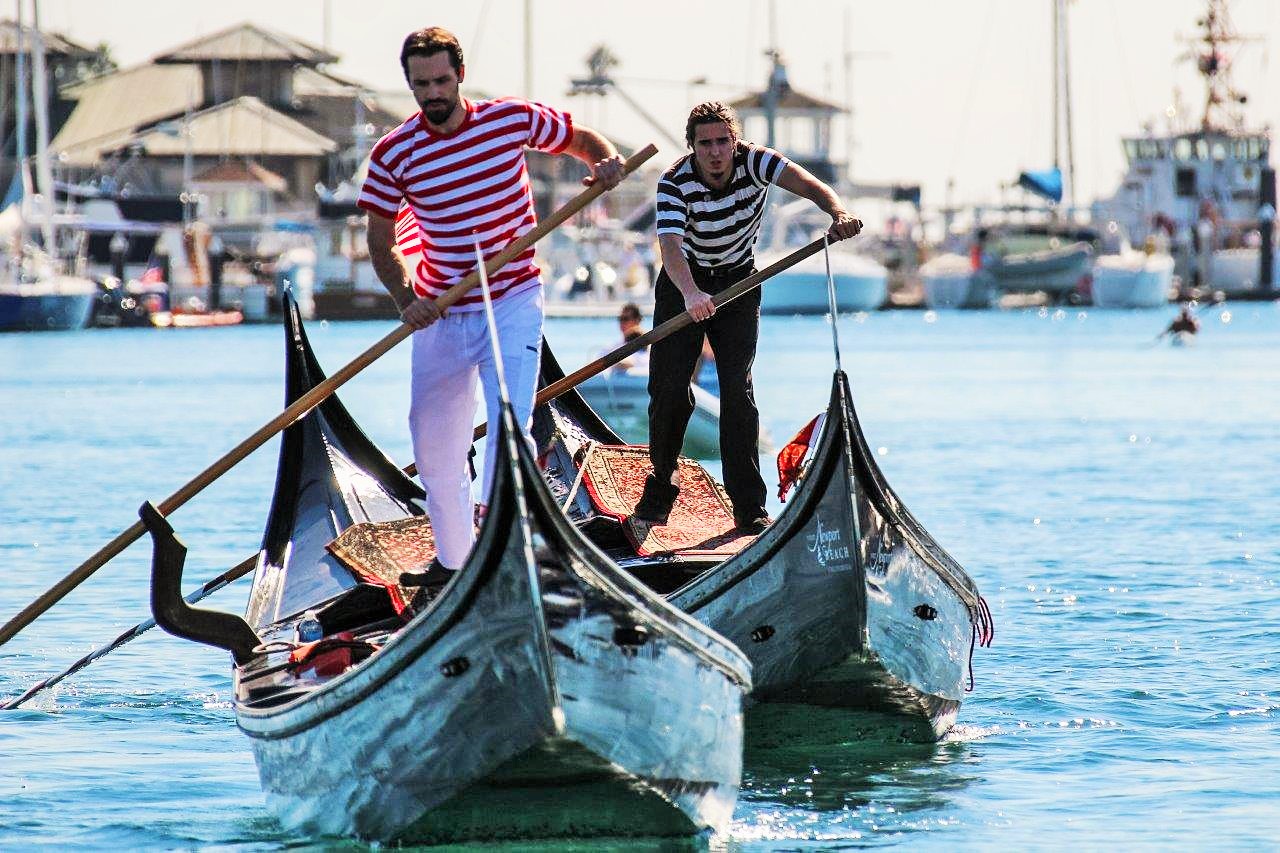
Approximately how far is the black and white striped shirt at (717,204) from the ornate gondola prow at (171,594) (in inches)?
65.9

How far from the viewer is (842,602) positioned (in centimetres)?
582

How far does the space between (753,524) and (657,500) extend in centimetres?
32

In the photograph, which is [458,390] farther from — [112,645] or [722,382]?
[112,645]

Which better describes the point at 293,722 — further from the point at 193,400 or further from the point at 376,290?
the point at 376,290

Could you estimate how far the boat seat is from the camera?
265 inches

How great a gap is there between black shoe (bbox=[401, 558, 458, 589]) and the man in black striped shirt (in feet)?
3.20

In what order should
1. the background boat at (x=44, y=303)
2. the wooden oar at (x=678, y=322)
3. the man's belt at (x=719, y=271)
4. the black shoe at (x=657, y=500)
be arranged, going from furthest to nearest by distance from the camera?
the background boat at (x=44, y=303), the black shoe at (x=657, y=500), the man's belt at (x=719, y=271), the wooden oar at (x=678, y=322)

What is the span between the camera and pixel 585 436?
786 cm

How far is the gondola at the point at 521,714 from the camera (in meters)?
4.50

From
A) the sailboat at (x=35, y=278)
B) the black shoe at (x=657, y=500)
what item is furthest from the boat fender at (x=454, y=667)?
Result: the sailboat at (x=35, y=278)

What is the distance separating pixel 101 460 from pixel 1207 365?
2057cm

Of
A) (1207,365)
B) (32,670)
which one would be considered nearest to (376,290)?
(1207,365)

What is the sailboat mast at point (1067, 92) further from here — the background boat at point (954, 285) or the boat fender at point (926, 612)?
the boat fender at point (926, 612)

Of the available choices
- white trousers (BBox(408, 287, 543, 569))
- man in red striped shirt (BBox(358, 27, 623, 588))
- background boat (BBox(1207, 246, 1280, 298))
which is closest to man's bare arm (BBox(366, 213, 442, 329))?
man in red striped shirt (BBox(358, 27, 623, 588))
